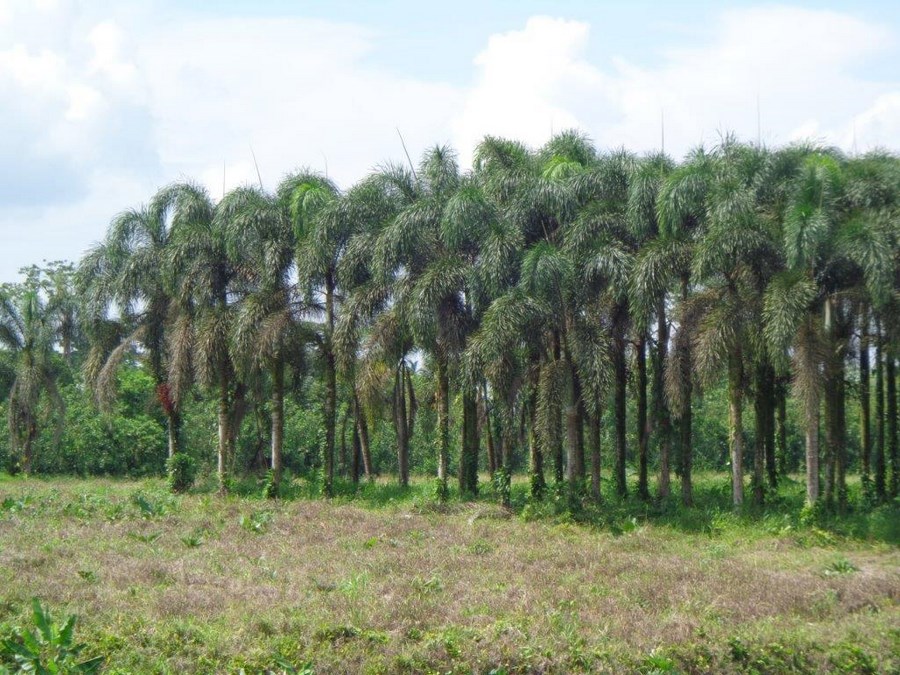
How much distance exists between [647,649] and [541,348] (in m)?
10.4

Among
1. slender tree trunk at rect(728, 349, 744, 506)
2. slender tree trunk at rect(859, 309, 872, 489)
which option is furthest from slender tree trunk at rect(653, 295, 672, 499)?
slender tree trunk at rect(859, 309, 872, 489)

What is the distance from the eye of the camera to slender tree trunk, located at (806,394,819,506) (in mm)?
17688

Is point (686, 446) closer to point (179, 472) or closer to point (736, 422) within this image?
point (736, 422)

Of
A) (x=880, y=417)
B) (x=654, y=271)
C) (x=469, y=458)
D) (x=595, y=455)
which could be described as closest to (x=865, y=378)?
(x=880, y=417)

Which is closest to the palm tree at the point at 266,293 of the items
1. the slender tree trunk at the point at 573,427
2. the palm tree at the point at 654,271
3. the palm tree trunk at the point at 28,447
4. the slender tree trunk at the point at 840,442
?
the slender tree trunk at the point at 573,427

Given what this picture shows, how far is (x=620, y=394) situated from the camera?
2198 cm

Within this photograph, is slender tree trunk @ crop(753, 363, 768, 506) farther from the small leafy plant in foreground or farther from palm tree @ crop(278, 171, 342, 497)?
the small leafy plant in foreground

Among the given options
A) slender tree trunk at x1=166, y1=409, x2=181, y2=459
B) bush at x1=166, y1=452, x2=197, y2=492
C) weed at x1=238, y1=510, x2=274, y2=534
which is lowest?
weed at x1=238, y1=510, x2=274, y2=534

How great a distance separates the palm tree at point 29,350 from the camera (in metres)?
30.9

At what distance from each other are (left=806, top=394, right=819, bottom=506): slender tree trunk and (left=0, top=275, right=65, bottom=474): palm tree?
75.9 feet

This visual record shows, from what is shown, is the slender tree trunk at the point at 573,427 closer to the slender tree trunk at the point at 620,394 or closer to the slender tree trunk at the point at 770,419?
the slender tree trunk at the point at 620,394

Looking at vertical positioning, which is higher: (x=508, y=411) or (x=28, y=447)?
(x=508, y=411)

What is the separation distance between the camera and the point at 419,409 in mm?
34625

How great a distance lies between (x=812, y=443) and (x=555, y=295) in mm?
5555
